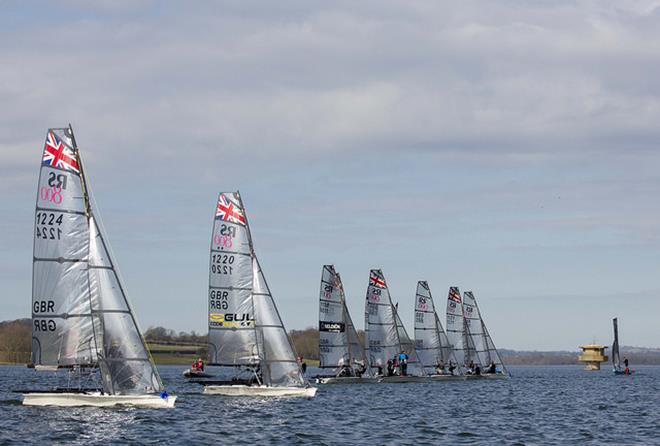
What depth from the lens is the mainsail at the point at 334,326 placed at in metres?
82.4

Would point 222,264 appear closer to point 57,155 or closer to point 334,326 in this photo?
point 57,155

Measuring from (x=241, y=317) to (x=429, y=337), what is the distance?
3962cm

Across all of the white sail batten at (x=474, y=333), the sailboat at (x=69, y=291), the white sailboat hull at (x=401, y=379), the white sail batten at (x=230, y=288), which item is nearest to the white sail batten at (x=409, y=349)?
the white sailboat hull at (x=401, y=379)

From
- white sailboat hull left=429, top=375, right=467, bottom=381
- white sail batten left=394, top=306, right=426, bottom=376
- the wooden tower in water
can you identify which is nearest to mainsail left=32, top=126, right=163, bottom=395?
white sail batten left=394, top=306, right=426, bottom=376

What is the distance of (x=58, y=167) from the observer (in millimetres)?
46375

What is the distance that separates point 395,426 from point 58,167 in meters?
18.2

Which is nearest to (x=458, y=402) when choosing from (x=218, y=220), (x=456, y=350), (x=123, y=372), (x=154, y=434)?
(x=218, y=220)

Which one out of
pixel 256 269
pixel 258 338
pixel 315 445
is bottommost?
pixel 315 445

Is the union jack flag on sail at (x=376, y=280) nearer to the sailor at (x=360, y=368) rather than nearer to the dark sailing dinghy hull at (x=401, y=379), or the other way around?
the sailor at (x=360, y=368)

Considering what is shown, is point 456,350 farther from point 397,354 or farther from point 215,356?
point 215,356

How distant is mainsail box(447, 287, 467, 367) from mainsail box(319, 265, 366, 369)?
778 inches

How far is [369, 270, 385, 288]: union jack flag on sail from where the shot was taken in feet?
289

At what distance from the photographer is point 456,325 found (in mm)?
101812

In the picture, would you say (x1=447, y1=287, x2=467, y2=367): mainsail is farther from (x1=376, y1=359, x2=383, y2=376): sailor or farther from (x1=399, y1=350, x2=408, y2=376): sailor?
(x1=376, y1=359, x2=383, y2=376): sailor
